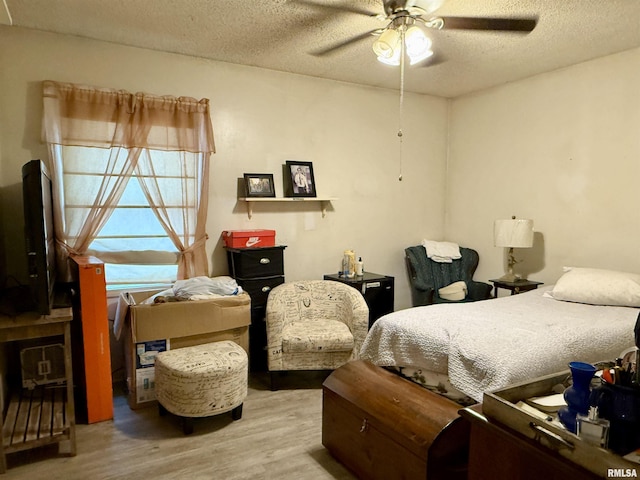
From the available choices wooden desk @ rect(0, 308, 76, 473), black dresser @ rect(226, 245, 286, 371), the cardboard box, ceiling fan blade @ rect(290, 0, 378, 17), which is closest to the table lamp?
black dresser @ rect(226, 245, 286, 371)

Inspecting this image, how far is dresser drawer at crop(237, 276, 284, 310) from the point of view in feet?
11.1

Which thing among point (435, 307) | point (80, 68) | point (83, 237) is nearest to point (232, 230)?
point (83, 237)

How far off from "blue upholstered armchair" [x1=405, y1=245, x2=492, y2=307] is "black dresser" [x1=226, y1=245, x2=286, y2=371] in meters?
1.42

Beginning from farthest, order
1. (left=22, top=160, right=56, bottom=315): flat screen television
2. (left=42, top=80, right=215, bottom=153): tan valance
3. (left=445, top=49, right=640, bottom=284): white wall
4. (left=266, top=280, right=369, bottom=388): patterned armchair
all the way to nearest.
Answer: (left=445, top=49, right=640, bottom=284): white wall < (left=266, top=280, right=369, bottom=388): patterned armchair < (left=42, top=80, right=215, bottom=153): tan valance < (left=22, top=160, right=56, bottom=315): flat screen television

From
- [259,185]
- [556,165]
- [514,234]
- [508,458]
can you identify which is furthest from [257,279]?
[556,165]

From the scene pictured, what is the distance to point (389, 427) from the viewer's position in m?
1.91

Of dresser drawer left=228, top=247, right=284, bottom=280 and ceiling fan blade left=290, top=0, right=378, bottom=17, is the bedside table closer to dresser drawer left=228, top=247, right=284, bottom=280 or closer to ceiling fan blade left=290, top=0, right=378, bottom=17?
dresser drawer left=228, top=247, right=284, bottom=280

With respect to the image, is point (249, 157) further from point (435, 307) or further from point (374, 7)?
point (435, 307)

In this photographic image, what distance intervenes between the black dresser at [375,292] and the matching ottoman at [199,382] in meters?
1.36

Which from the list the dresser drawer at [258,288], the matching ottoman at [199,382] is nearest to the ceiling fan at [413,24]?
the dresser drawer at [258,288]

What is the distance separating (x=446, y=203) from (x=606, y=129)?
173cm

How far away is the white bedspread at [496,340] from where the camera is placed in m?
1.87

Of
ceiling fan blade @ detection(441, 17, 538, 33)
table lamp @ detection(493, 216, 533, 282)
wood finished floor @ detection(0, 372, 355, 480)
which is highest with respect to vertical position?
ceiling fan blade @ detection(441, 17, 538, 33)

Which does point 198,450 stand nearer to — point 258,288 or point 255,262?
point 258,288
